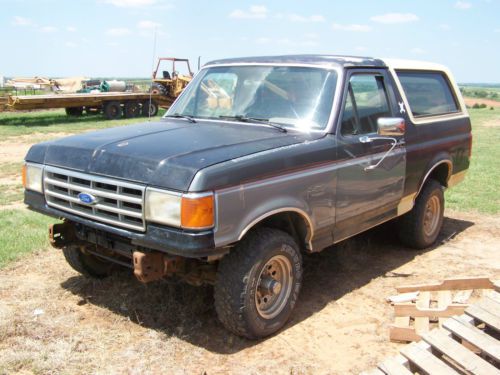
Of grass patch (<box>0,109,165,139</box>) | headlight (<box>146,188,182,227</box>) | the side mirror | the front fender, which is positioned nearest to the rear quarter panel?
the side mirror

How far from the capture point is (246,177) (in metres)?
3.56

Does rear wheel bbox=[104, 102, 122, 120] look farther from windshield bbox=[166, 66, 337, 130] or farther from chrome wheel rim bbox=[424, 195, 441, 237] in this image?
chrome wheel rim bbox=[424, 195, 441, 237]

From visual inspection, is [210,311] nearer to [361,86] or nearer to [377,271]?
[377,271]

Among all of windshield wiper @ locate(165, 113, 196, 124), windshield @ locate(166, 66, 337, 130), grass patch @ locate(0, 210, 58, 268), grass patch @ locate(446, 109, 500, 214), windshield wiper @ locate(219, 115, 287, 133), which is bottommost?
grass patch @ locate(446, 109, 500, 214)

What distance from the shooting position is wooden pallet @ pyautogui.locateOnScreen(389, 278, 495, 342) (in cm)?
399

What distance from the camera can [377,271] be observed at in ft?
18.2

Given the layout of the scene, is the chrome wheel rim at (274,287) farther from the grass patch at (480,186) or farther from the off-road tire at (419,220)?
the grass patch at (480,186)

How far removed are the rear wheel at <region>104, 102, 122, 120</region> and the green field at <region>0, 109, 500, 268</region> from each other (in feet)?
6.27

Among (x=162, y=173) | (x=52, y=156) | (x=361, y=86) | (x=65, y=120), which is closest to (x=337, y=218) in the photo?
(x=361, y=86)

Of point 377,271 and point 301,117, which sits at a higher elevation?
point 301,117

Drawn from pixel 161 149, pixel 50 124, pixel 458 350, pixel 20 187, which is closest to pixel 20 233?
pixel 20 187

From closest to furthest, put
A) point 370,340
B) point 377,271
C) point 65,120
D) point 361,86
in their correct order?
point 370,340 < point 361,86 < point 377,271 < point 65,120

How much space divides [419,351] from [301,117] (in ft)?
6.73

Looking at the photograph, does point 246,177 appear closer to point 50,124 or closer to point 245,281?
point 245,281
